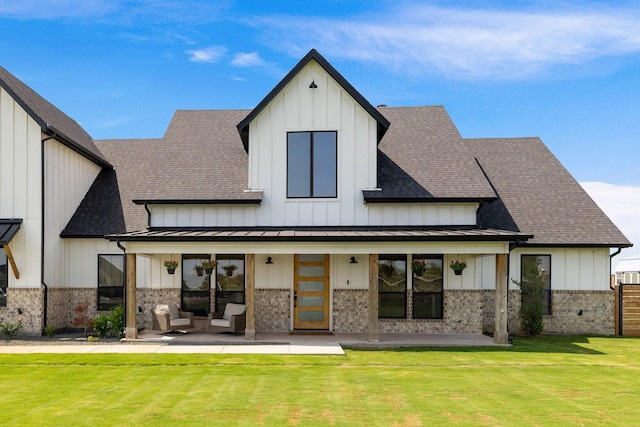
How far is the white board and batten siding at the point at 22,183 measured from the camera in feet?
48.0

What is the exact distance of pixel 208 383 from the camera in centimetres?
873

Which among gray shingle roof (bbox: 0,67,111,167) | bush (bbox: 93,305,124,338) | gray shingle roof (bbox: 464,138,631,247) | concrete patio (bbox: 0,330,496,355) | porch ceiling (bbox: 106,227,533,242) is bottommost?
concrete patio (bbox: 0,330,496,355)

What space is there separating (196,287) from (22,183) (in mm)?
6152

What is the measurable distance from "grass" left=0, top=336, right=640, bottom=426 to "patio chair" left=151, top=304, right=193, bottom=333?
303 cm

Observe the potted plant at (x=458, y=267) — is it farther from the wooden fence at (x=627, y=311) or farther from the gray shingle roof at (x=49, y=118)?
the gray shingle roof at (x=49, y=118)

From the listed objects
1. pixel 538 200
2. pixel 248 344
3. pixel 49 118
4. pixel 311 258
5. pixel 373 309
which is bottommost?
pixel 248 344

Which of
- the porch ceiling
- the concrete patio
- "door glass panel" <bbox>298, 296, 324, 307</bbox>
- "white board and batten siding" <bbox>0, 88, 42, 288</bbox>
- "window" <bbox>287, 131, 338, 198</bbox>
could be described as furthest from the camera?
"door glass panel" <bbox>298, 296, 324, 307</bbox>

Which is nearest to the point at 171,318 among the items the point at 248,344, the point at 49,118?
the point at 248,344

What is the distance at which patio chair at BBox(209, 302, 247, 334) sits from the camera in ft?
46.5

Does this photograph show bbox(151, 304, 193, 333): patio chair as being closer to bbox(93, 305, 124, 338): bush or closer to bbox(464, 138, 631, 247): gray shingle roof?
bbox(93, 305, 124, 338): bush

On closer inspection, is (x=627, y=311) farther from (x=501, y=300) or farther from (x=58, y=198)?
(x=58, y=198)

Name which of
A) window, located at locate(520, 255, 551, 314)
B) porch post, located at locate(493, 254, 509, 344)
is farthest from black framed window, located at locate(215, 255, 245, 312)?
window, located at locate(520, 255, 551, 314)

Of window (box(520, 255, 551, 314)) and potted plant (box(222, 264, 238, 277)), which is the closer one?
potted plant (box(222, 264, 238, 277))

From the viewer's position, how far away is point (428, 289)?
15.1m
